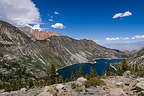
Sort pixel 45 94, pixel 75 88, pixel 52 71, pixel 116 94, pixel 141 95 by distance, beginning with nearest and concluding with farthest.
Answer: pixel 141 95
pixel 116 94
pixel 45 94
pixel 75 88
pixel 52 71

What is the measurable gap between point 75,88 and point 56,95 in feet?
18.5

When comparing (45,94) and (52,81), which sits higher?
(45,94)

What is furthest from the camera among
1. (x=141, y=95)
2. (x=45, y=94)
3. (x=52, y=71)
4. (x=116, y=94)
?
(x=52, y=71)

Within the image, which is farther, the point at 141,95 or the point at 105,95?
the point at 105,95

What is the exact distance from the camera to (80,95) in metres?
Answer: 20.9

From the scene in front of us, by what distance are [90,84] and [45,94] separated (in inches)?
464

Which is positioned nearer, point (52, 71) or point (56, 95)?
point (56, 95)

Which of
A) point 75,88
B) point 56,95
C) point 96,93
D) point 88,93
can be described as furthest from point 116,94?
point 56,95

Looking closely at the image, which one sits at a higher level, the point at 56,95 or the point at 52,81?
the point at 56,95

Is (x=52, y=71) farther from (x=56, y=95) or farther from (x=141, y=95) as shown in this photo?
(x=141, y=95)

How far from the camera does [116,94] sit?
747 inches

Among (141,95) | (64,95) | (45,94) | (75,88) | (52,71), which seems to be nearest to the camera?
(141,95)

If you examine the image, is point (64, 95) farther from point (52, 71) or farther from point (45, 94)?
point (52, 71)

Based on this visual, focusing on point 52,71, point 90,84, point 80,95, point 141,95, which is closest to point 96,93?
point 80,95
